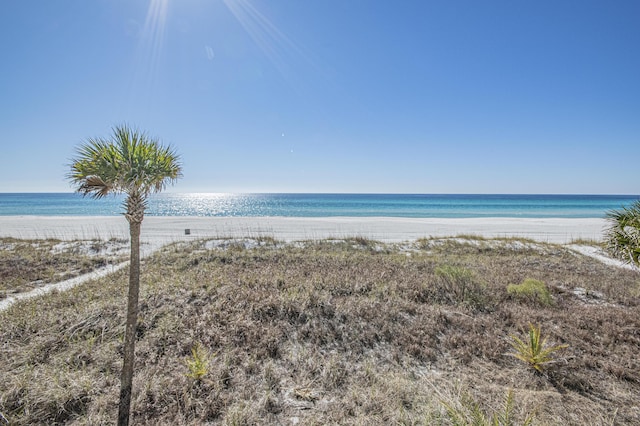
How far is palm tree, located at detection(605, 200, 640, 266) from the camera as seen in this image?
4.93 m

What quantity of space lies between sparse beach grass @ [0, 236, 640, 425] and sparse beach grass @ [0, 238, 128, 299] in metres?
3.26

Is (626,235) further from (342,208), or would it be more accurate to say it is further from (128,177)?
(342,208)

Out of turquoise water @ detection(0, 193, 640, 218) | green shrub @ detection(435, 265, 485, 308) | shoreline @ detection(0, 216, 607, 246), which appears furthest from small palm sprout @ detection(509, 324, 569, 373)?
turquoise water @ detection(0, 193, 640, 218)

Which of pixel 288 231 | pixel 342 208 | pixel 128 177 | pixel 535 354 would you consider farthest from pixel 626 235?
pixel 342 208

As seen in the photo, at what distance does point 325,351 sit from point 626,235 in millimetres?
6511

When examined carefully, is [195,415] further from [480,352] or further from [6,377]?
[480,352]

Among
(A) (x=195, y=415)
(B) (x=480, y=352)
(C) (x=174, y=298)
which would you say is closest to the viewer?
(A) (x=195, y=415)

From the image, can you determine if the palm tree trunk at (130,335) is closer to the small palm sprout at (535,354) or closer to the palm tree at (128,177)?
the palm tree at (128,177)

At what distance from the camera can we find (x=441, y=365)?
191 inches

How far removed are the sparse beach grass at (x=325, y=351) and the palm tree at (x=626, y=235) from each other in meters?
1.97

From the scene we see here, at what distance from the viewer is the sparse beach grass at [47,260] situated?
33.0ft

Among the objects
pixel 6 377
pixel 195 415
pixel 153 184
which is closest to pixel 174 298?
pixel 6 377

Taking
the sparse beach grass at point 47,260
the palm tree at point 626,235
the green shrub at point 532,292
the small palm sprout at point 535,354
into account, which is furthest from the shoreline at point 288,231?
the small palm sprout at point 535,354

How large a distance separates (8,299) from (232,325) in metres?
8.48
